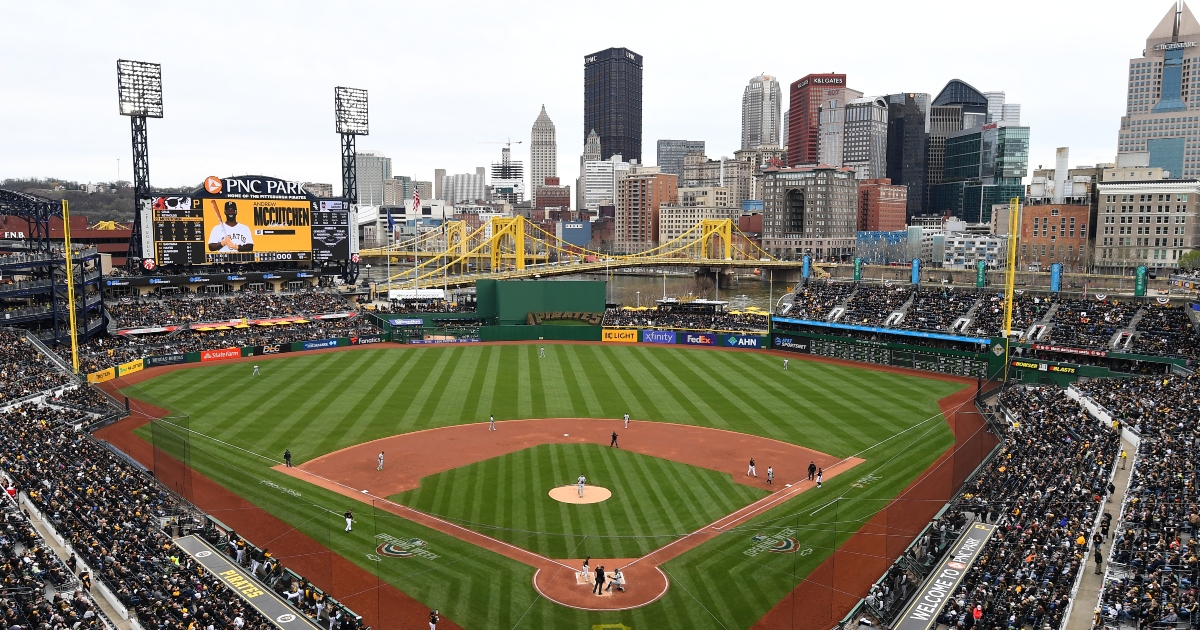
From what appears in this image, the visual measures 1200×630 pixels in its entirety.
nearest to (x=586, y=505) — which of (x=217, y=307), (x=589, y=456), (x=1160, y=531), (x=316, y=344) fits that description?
(x=589, y=456)

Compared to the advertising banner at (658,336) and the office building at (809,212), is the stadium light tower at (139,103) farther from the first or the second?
the office building at (809,212)

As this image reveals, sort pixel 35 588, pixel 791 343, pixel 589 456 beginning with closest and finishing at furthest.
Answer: pixel 35 588, pixel 589 456, pixel 791 343

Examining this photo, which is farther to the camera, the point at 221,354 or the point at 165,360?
the point at 221,354

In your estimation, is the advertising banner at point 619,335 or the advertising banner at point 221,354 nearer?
the advertising banner at point 221,354

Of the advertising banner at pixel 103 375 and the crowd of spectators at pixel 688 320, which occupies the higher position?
the crowd of spectators at pixel 688 320

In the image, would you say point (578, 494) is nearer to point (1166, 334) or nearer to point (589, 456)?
point (589, 456)

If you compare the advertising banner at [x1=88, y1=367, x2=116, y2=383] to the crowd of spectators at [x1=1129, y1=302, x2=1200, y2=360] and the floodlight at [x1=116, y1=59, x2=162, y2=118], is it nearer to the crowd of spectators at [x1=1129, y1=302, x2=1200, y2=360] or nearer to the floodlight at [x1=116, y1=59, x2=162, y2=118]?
the floodlight at [x1=116, y1=59, x2=162, y2=118]

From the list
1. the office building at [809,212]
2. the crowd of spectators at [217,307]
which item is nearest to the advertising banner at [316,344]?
the crowd of spectators at [217,307]
